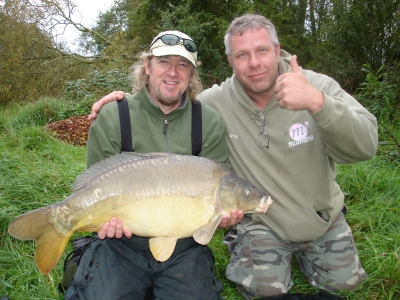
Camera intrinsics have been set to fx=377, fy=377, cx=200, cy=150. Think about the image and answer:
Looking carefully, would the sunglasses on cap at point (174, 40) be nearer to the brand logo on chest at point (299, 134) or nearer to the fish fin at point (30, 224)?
the brand logo on chest at point (299, 134)

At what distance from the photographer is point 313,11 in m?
11.8

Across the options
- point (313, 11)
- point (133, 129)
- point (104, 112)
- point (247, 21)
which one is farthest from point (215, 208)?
point (313, 11)

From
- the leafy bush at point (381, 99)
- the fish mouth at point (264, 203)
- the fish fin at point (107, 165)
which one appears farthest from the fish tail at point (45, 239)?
the leafy bush at point (381, 99)

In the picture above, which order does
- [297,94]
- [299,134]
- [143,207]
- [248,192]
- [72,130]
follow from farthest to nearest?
[72,130]
[299,134]
[248,192]
[143,207]
[297,94]

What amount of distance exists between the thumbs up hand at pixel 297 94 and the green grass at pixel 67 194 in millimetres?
1162

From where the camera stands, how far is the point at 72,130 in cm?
562

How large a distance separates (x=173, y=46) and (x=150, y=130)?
0.53 m

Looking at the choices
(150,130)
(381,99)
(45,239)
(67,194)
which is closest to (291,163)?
(150,130)

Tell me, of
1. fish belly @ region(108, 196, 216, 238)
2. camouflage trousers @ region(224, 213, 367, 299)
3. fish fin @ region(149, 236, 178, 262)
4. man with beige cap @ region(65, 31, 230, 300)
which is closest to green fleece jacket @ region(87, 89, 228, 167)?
man with beige cap @ region(65, 31, 230, 300)

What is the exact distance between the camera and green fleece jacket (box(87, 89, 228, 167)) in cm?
224

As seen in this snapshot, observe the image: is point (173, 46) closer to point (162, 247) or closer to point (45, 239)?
→ point (162, 247)

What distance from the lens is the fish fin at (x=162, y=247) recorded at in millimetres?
1948

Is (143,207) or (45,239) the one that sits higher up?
(143,207)

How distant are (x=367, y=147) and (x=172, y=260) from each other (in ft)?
4.17
